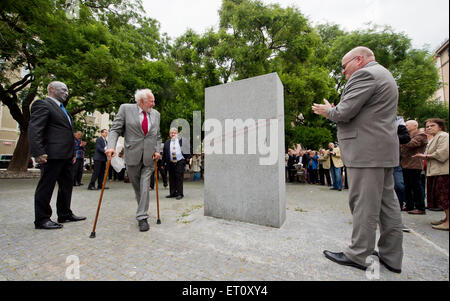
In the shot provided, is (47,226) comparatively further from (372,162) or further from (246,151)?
(372,162)

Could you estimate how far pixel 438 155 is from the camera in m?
3.94

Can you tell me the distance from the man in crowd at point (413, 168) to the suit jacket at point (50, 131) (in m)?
6.73

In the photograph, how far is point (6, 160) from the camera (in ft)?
72.8

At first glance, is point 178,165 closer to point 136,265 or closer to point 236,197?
point 236,197

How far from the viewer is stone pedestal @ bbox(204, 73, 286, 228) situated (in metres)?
3.43

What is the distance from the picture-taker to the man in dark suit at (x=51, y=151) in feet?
10.6

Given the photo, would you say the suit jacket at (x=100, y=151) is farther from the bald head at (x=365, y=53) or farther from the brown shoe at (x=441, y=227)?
the brown shoe at (x=441, y=227)

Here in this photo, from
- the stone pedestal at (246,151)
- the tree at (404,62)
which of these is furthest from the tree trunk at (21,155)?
the tree at (404,62)

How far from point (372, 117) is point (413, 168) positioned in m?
3.92

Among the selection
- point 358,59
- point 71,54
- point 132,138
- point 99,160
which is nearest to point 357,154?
point 358,59

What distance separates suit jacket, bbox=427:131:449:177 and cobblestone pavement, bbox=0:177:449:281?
1010mm
